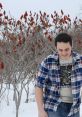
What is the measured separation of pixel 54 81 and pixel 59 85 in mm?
62

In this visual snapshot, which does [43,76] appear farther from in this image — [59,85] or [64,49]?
[64,49]

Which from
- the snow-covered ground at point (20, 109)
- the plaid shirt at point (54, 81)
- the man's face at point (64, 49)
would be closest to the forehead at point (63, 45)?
the man's face at point (64, 49)

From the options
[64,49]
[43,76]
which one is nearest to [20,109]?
[43,76]

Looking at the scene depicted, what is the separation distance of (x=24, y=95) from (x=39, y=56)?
10.6 feet

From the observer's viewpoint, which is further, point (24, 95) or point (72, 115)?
point (24, 95)

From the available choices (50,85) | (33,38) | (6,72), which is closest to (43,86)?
(50,85)

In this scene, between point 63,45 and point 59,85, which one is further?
point 59,85

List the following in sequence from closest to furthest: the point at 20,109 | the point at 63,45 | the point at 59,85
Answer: the point at 63,45, the point at 59,85, the point at 20,109

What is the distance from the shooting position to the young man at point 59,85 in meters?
3.78

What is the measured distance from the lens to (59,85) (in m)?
3.78

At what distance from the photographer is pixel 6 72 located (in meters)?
8.41

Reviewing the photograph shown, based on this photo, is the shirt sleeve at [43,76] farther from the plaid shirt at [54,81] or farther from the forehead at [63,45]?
the forehead at [63,45]

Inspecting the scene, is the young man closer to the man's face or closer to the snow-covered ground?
the man's face

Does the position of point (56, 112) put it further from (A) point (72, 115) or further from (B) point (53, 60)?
(B) point (53, 60)
